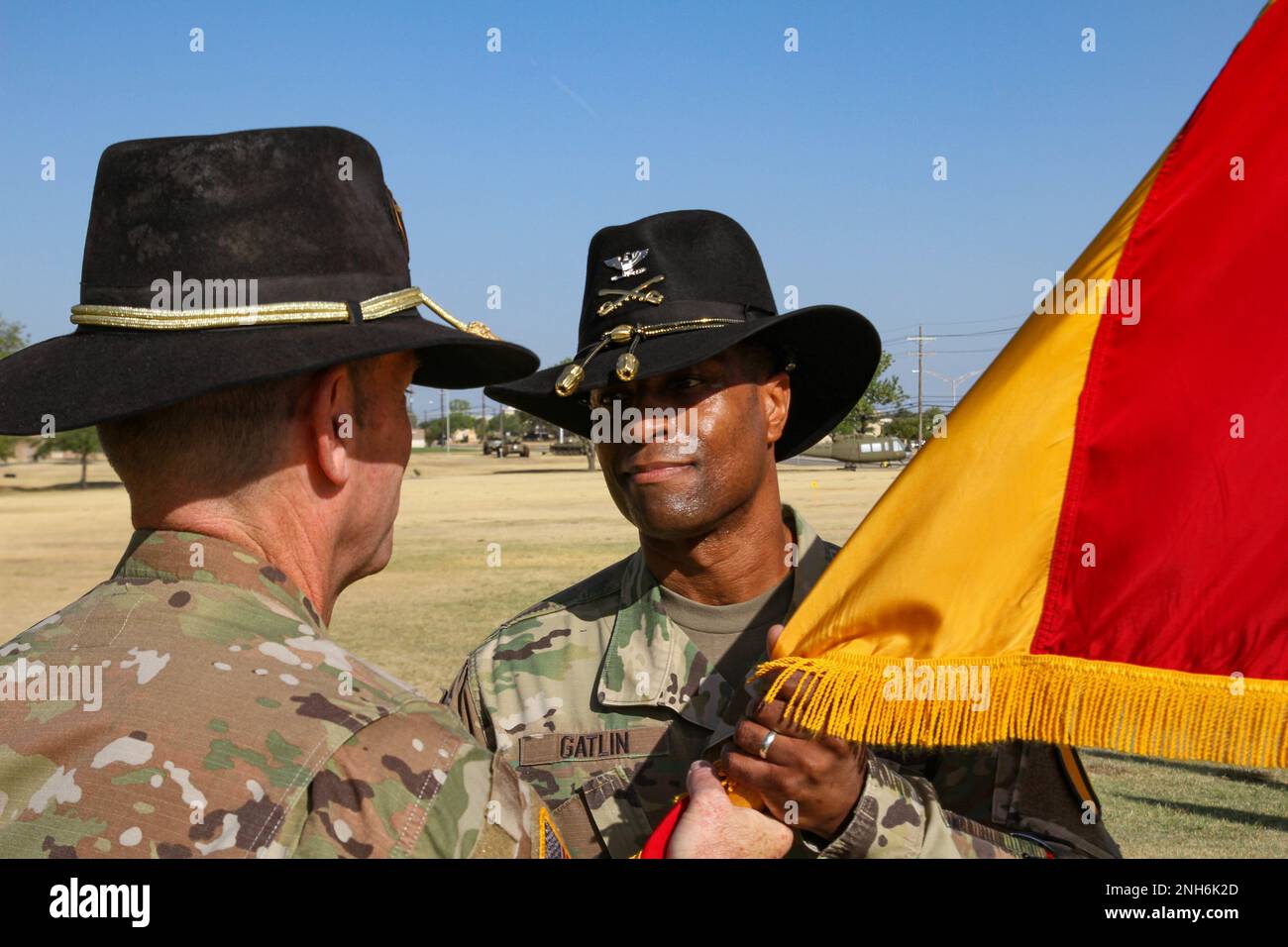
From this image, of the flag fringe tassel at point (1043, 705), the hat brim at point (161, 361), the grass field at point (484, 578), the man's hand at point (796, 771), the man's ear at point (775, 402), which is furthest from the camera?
the grass field at point (484, 578)

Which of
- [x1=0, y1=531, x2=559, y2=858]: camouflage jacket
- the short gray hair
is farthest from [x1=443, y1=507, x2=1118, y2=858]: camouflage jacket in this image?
the short gray hair

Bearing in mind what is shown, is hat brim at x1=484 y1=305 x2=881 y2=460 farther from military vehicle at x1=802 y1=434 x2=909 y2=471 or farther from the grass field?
military vehicle at x1=802 y1=434 x2=909 y2=471

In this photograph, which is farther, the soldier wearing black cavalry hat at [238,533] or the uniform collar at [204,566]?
the uniform collar at [204,566]

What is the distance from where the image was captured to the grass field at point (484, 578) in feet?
24.8

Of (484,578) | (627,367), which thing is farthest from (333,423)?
(484,578)

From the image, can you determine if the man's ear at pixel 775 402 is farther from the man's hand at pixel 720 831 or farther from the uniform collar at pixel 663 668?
the man's hand at pixel 720 831

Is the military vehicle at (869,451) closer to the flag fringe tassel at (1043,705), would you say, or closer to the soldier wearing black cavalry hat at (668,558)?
the soldier wearing black cavalry hat at (668,558)

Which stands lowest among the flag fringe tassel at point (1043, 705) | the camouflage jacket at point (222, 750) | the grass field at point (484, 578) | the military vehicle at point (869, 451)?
the military vehicle at point (869, 451)

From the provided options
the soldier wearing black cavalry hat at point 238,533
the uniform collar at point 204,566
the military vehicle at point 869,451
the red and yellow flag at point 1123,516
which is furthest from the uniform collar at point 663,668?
the military vehicle at point 869,451

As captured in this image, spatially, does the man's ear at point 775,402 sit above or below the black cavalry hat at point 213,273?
below

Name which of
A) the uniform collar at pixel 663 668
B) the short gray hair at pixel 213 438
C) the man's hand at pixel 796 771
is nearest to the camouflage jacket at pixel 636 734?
the uniform collar at pixel 663 668

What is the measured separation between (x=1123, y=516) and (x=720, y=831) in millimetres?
1181

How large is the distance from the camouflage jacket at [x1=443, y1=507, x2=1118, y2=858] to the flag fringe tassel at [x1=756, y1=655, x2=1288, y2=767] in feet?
1.25

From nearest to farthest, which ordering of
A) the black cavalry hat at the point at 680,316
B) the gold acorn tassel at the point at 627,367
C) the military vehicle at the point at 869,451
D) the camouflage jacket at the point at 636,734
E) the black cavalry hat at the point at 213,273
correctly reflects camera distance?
the black cavalry hat at the point at 213,273
the camouflage jacket at the point at 636,734
the gold acorn tassel at the point at 627,367
the black cavalry hat at the point at 680,316
the military vehicle at the point at 869,451
